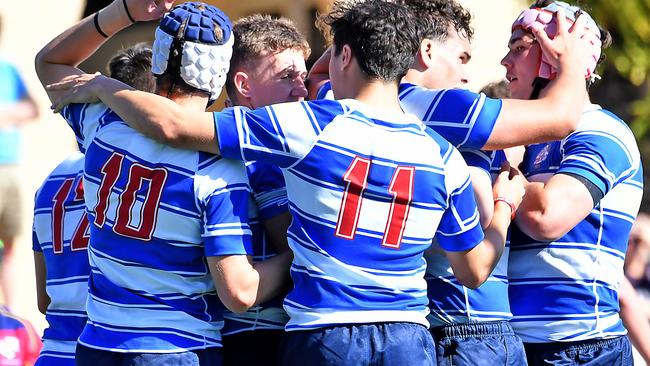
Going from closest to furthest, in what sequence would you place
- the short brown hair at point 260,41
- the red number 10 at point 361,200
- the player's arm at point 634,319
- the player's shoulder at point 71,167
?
the red number 10 at point 361,200, the short brown hair at point 260,41, the player's shoulder at point 71,167, the player's arm at point 634,319

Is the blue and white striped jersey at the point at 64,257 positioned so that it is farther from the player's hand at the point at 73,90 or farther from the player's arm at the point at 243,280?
the player's arm at the point at 243,280

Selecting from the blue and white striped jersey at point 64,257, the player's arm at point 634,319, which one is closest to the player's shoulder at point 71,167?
the blue and white striped jersey at point 64,257

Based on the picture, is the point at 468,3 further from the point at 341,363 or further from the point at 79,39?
the point at 341,363

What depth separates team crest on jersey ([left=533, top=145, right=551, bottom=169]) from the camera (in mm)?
3789

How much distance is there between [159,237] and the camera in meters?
3.19

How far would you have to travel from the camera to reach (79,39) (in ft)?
12.0

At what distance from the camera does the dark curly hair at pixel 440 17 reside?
359 cm

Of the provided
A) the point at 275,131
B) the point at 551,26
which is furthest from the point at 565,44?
the point at 275,131

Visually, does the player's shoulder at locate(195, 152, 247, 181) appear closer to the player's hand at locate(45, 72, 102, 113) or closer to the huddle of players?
the huddle of players

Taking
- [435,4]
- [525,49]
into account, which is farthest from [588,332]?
[435,4]

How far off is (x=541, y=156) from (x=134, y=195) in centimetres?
144

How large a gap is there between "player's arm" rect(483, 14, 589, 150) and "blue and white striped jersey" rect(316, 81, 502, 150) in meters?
0.03

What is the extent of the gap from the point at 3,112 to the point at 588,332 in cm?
465

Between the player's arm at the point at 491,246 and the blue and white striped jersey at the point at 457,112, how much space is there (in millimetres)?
209
